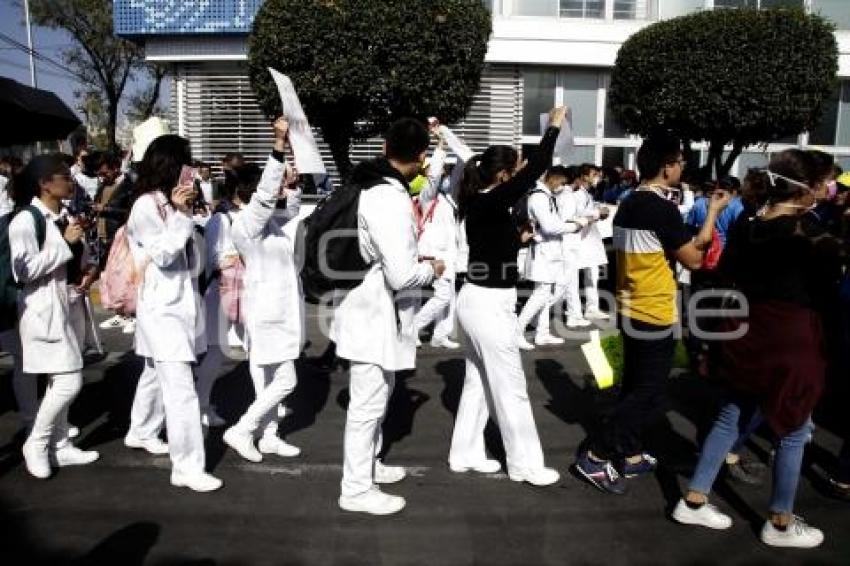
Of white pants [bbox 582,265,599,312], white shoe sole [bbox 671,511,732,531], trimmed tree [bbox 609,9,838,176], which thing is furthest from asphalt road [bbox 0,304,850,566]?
trimmed tree [bbox 609,9,838,176]

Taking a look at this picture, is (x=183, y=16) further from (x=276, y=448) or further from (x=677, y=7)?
(x=276, y=448)

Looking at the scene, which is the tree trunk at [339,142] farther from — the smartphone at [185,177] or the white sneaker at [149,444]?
the smartphone at [185,177]

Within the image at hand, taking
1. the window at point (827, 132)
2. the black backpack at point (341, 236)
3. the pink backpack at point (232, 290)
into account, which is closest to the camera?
the black backpack at point (341, 236)

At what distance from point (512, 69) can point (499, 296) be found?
44.2 feet

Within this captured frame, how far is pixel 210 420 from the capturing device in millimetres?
5156

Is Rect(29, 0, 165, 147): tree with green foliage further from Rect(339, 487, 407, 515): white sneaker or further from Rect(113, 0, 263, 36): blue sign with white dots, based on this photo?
Rect(339, 487, 407, 515): white sneaker

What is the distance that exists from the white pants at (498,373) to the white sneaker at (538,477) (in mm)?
28

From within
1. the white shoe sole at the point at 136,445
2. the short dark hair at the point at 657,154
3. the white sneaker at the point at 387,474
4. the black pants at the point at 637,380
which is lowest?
the white shoe sole at the point at 136,445

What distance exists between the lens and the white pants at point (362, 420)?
367cm

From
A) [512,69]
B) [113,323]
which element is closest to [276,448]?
[113,323]

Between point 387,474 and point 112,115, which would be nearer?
point 387,474

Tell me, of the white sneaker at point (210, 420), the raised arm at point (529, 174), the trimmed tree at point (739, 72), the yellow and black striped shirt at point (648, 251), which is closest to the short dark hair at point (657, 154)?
the yellow and black striped shirt at point (648, 251)

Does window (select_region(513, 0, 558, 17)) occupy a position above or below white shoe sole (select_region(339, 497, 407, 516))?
above

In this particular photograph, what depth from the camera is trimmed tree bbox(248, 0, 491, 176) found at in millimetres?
10164
